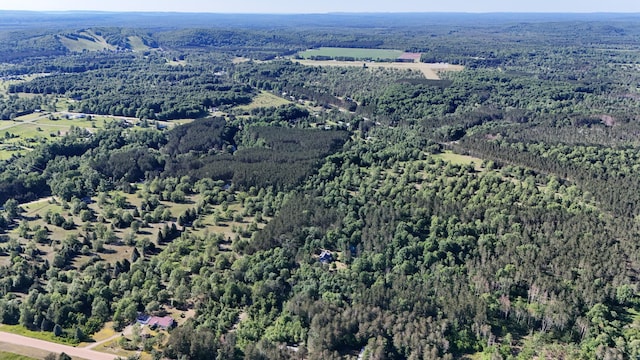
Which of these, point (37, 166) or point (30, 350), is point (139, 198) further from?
point (30, 350)

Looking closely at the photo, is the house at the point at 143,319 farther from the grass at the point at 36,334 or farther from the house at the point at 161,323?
the grass at the point at 36,334

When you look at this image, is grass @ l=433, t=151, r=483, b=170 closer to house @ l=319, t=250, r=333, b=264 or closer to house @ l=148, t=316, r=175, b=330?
house @ l=319, t=250, r=333, b=264

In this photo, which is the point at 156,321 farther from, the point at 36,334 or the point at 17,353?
the point at 17,353

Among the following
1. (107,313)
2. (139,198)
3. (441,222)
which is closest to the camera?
(107,313)

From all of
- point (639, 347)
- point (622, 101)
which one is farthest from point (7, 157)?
point (622, 101)

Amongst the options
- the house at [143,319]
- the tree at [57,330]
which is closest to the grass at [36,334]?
the tree at [57,330]

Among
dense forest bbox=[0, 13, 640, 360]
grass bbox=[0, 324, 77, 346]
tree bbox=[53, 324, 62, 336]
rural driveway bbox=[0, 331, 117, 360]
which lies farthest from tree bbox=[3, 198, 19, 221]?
tree bbox=[53, 324, 62, 336]

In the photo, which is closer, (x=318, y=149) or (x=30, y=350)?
(x=30, y=350)
